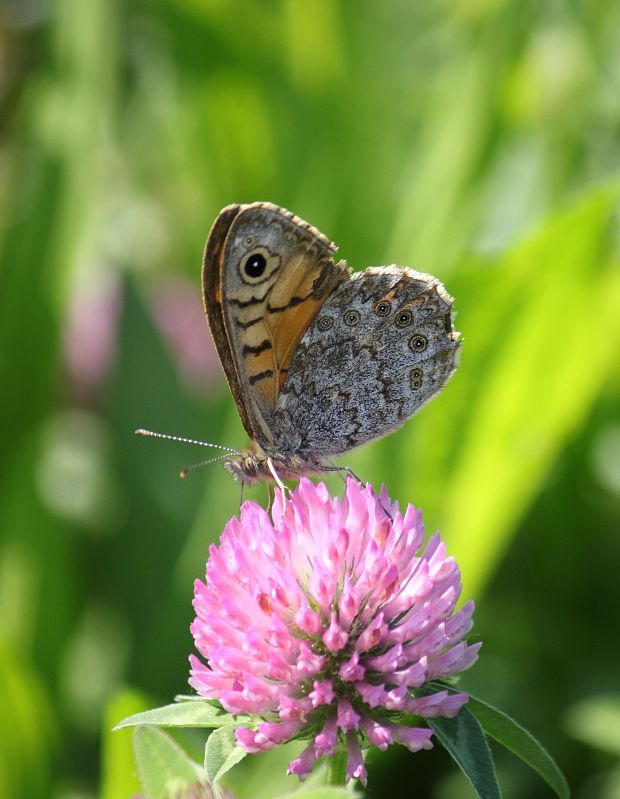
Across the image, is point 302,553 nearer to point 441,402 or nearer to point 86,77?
point 441,402

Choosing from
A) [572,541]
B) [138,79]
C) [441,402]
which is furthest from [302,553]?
[138,79]

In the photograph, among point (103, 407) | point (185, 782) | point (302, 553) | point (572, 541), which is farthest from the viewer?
point (103, 407)

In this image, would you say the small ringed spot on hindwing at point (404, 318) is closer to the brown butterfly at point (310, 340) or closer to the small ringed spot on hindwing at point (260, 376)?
the brown butterfly at point (310, 340)

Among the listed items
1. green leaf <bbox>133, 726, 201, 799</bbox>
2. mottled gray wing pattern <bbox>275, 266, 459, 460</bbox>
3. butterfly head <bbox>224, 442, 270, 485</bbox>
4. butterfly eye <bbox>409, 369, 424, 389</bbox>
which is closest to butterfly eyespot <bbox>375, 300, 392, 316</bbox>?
mottled gray wing pattern <bbox>275, 266, 459, 460</bbox>

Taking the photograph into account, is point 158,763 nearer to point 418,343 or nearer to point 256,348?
point 256,348

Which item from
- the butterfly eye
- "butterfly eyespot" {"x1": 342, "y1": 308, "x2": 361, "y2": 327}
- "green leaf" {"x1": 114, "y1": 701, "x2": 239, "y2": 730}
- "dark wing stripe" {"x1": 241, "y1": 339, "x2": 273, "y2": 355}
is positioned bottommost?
"green leaf" {"x1": 114, "y1": 701, "x2": 239, "y2": 730}

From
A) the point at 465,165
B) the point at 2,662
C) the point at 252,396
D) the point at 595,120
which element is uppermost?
the point at 595,120

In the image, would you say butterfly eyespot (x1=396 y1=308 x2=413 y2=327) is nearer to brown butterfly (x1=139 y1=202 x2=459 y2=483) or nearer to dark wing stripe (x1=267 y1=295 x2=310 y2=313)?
brown butterfly (x1=139 y1=202 x2=459 y2=483)
